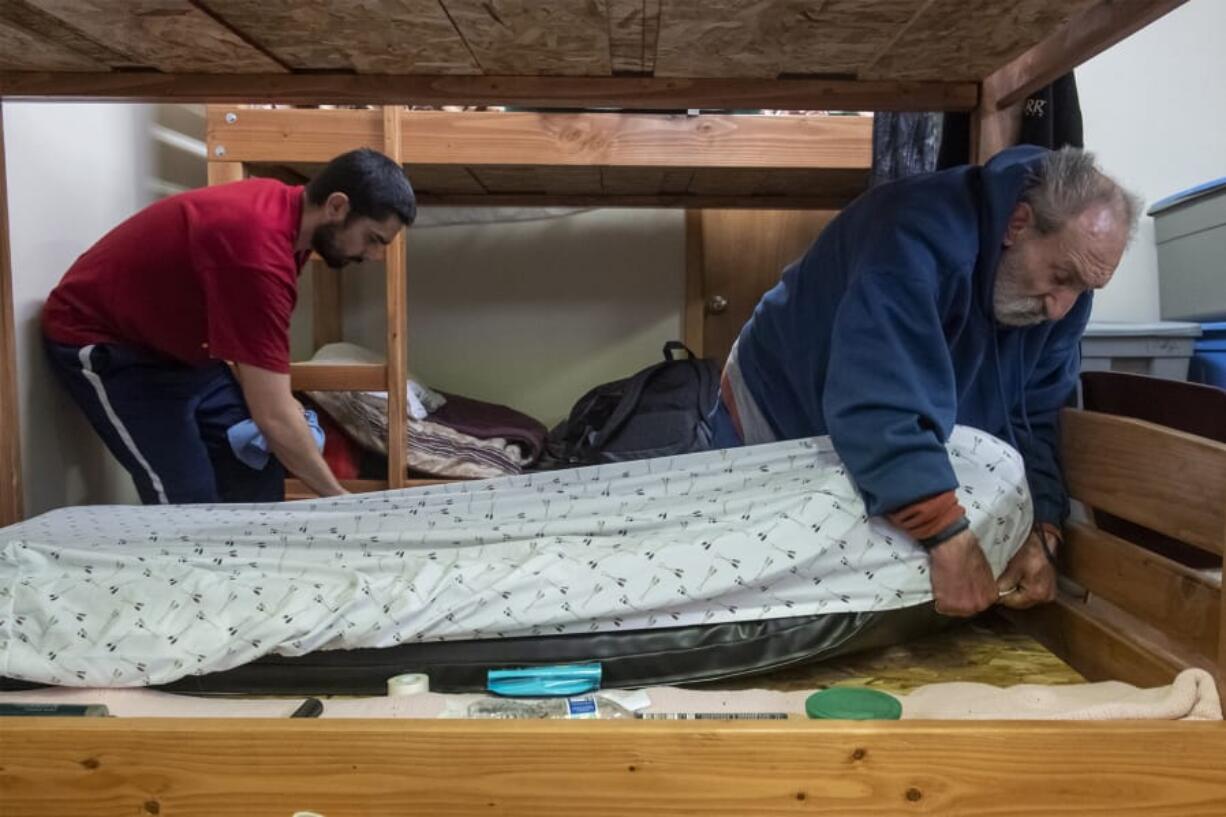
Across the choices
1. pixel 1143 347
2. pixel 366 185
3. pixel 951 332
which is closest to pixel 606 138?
pixel 366 185

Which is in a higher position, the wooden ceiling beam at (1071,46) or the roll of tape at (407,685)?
the wooden ceiling beam at (1071,46)

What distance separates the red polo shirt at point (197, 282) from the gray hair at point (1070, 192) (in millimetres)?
1127

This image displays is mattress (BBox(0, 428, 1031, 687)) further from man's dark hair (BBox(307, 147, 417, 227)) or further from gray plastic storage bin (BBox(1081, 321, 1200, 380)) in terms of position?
gray plastic storage bin (BBox(1081, 321, 1200, 380))

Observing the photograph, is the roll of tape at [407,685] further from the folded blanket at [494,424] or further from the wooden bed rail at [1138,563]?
the folded blanket at [494,424]

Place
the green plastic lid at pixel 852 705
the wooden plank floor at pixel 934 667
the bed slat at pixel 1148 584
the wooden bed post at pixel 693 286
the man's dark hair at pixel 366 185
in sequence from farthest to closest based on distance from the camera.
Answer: the wooden bed post at pixel 693 286 → the man's dark hair at pixel 366 185 → the wooden plank floor at pixel 934 667 → the bed slat at pixel 1148 584 → the green plastic lid at pixel 852 705

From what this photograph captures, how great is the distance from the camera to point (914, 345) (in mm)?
982

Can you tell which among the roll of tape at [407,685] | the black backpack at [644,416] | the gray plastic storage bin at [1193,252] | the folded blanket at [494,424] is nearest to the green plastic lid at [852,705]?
the roll of tape at [407,685]

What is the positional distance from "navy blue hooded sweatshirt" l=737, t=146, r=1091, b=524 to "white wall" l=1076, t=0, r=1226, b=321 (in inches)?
58.1

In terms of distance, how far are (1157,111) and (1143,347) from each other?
1094mm

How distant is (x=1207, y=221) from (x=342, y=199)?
6.10 ft

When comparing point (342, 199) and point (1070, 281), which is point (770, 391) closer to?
point (1070, 281)

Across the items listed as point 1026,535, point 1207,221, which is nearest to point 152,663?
point 1026,535

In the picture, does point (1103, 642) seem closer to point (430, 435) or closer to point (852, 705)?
point (852, 705)

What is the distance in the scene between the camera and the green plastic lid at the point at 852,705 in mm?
760
